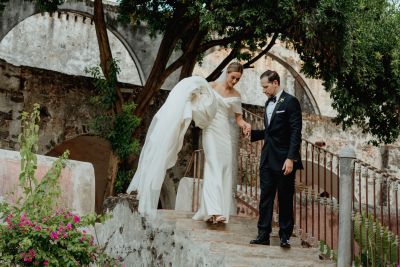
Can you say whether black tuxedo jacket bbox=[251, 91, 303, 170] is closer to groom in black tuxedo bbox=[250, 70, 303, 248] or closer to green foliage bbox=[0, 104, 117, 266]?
groom in black tuxedo bbox=[250, 70, 303, 248]

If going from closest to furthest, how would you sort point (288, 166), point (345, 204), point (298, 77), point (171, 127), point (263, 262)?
point (263, 262) < point (288, 166) < point (345, 204) < point (171, 127) < point (298, 77)

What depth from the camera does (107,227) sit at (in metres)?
7.56

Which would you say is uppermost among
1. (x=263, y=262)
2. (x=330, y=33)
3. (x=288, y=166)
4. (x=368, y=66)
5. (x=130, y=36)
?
(x=130, y=36)

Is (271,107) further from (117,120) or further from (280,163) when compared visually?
(117,120)

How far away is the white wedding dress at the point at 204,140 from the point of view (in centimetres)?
611

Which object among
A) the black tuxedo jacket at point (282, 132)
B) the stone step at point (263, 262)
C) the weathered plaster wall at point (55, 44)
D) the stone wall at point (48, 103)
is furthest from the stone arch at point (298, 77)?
the stone step at point (263, 262)

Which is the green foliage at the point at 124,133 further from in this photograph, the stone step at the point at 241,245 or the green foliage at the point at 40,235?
the green foliage at the point at 40,235

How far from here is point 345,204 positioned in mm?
5957

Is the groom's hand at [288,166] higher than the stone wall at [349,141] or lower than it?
lower

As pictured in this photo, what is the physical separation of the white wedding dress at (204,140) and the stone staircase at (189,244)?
21 centimetres

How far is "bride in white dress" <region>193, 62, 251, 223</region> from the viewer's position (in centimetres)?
600

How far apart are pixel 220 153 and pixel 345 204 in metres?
1.27

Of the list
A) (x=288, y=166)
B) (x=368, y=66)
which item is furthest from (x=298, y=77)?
(x=288, y=166)

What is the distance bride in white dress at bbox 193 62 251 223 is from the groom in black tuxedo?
0.46 m
